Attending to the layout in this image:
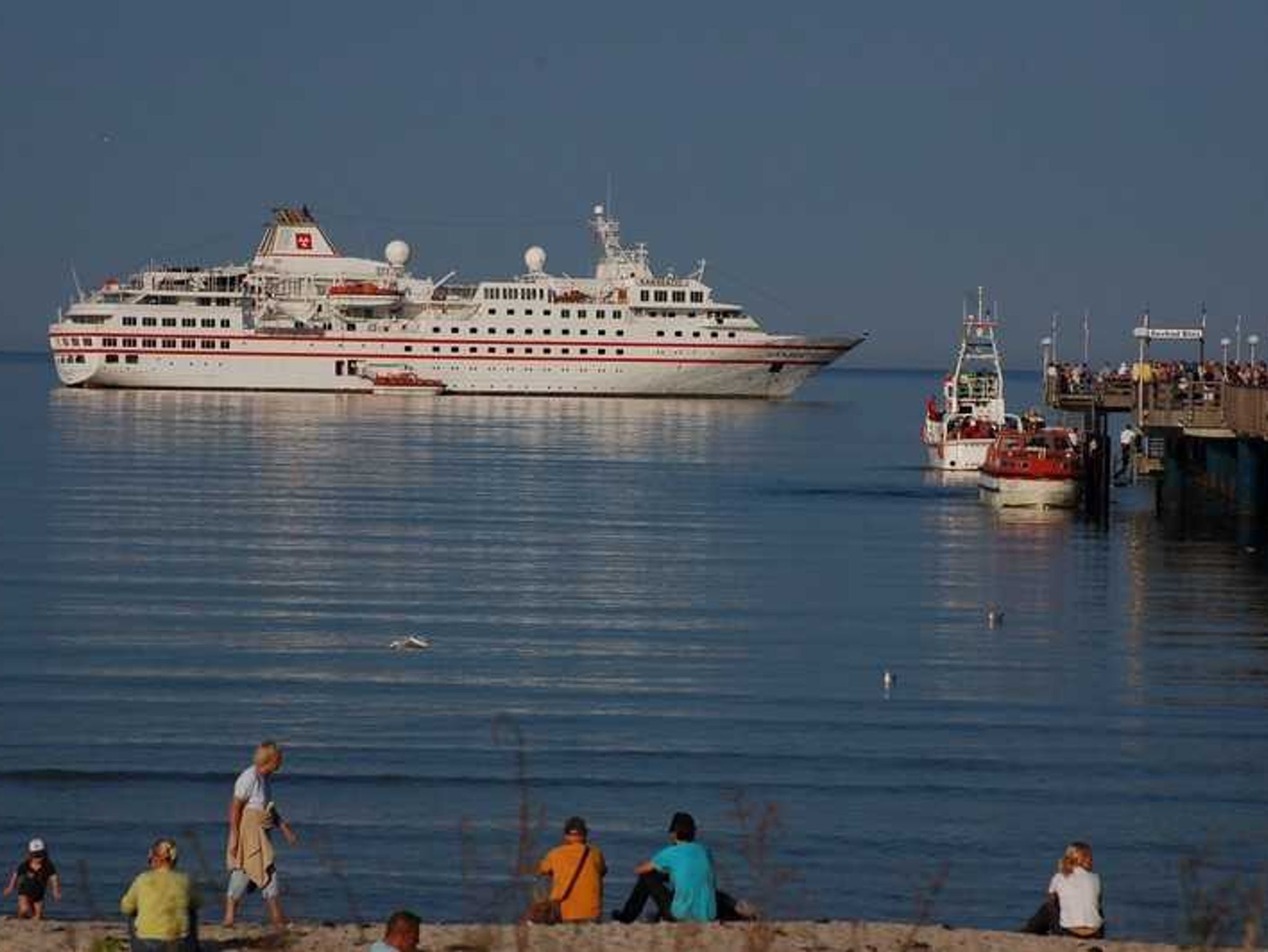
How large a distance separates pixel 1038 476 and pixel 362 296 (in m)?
Result: 68.7

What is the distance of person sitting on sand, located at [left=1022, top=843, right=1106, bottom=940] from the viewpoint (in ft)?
40.0

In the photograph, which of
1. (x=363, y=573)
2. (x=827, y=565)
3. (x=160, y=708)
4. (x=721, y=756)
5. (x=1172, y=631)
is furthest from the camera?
(x=827, y=565)

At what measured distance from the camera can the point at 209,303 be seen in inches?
4459

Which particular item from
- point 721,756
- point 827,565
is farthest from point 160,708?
point 827,565

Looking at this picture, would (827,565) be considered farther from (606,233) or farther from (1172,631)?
(606,233)

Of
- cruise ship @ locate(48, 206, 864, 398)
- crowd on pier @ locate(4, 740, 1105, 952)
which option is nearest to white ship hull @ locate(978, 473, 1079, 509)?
crowd on pier @ locate(4, 740, 1105, 952)

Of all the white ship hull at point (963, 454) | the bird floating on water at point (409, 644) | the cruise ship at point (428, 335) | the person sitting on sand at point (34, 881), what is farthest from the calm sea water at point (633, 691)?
the cruise ship at point (428, 335)

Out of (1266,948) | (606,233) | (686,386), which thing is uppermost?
(606,233)

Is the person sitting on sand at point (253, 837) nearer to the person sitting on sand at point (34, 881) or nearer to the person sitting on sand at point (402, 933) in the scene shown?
the person sitting on sand at point (34, 881)

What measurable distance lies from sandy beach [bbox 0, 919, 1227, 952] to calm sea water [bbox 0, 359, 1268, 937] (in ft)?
1.18

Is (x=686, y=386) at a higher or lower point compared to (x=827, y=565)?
higher

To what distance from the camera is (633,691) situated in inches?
904

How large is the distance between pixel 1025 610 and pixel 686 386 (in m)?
83.5

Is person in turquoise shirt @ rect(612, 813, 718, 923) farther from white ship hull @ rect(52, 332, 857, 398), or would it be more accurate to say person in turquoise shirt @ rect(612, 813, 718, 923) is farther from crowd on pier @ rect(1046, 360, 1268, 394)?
white ship hull @ rect(52, 332, 857, 398)
